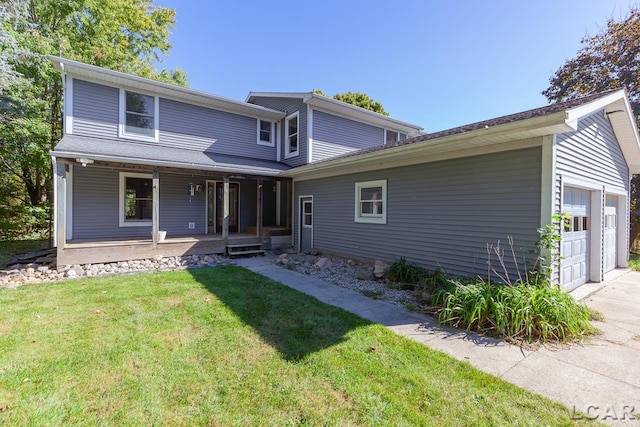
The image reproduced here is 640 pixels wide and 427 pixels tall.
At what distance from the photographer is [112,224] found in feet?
31.6

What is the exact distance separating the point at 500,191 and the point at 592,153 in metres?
2.75

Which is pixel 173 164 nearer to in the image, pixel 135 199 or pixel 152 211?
pixel 152 211

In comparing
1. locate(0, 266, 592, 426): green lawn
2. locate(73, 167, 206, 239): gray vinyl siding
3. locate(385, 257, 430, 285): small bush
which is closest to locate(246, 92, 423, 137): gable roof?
locate(73, 167, 206, 239): gray vinyl siding

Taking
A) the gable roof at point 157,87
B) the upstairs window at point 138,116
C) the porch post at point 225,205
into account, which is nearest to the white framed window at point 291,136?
the gable roof at point 157,87

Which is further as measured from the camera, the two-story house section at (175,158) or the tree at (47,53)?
the tree at (47,53)

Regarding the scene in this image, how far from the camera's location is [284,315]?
4.45 meters

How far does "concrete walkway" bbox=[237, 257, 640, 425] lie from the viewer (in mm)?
2533

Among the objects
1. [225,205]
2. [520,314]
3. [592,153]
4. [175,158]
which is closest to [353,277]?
[520,314]

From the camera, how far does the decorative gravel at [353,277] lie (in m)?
5.44

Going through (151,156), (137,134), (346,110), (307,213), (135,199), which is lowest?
(307,213)

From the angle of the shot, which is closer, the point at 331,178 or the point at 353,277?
the point at 353,277

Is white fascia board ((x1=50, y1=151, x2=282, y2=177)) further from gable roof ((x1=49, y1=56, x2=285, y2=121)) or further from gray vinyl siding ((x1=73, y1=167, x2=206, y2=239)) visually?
gable roof ((x1=49, y1=56, x2=285, y2=121))

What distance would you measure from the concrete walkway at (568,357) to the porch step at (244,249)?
496 centimetres

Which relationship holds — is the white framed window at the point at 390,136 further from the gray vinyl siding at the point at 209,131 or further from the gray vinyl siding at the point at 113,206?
the gray vinyl siding at the point at 113,206
